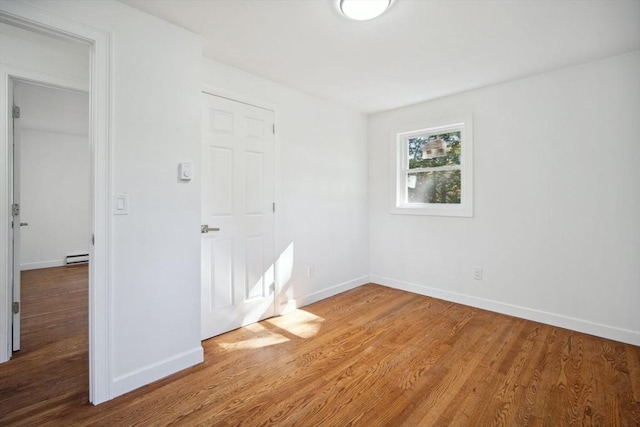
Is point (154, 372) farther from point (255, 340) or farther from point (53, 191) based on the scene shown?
point (53, 191)

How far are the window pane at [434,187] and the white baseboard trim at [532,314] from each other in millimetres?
1103

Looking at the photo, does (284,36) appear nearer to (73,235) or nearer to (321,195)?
(321,195)

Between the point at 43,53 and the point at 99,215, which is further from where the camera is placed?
the point at 43,53

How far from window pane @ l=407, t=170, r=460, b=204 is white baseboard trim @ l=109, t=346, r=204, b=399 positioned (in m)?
3.01

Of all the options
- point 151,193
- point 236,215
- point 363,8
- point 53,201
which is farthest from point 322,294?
point 53,201

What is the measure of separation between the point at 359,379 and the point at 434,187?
100 inches

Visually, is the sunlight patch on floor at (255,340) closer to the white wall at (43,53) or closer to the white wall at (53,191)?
the white wall at (43,53)

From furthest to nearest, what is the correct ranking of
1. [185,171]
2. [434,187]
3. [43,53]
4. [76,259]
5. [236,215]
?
[76,259] < [434,187] < [236,215] < [43,53] < [185,171]

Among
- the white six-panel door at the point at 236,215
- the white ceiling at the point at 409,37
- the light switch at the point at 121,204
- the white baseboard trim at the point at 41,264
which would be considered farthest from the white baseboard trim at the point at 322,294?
the white baseboard trim at the point at 41,264

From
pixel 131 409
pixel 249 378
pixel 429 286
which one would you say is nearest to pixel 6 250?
pixel 131 409

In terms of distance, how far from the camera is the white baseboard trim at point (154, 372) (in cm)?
186

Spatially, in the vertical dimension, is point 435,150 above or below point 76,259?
above

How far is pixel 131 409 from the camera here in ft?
5.69

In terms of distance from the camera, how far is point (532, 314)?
3.01m
